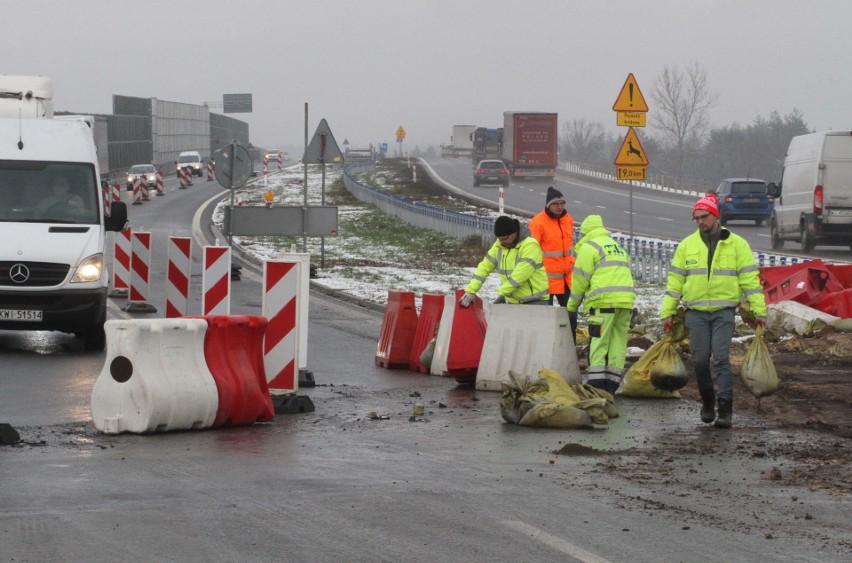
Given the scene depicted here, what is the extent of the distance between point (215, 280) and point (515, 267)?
3454mm

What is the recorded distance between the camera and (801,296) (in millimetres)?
Answer: 17797

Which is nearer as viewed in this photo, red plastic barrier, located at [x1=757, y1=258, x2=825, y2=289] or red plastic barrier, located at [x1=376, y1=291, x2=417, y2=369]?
red plastic barrier, located at [x1=376, y1=291, x2=417, y2=369]

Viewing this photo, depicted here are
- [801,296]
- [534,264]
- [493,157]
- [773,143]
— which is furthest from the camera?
[773,143]

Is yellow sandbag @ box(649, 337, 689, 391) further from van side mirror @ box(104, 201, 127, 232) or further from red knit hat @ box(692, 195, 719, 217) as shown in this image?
van side mirror @ box(104, 201, 127, 232)

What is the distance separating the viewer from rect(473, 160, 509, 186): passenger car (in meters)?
76.1

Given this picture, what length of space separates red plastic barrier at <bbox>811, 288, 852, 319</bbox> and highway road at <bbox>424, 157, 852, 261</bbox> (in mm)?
14691

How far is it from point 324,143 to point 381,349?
490 inches

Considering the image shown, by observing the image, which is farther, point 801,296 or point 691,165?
point 691,165

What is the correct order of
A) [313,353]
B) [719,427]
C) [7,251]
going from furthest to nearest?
1. [313,353]
2. [7,251]
3. [719,427]

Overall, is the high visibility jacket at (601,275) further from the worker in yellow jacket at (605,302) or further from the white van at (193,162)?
the white van at (193,162)

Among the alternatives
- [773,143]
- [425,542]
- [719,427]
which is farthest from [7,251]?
[773,143]

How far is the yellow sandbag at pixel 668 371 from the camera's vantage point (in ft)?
38.3

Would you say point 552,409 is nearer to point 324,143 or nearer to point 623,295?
point 623,295

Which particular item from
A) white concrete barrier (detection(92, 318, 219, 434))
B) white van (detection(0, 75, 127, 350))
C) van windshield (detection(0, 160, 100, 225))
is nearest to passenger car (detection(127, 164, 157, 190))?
white van (detection(0, 75, 127, 350))
